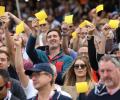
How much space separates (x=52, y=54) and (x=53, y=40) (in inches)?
8.9

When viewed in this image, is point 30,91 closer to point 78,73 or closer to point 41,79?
point 41,79

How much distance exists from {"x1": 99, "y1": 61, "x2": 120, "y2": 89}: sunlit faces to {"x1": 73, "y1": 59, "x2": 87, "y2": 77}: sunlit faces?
188 centimetres

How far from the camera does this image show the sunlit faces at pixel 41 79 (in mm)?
6715

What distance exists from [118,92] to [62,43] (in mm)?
3638

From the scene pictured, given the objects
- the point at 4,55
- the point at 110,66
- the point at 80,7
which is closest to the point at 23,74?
the point at 4,55

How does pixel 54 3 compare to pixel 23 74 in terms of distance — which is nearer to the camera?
pixel 23 74

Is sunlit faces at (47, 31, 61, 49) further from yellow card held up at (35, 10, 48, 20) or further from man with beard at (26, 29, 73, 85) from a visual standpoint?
yellow card held up at (35, 10, 48, 20)

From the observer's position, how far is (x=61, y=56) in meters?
9.05

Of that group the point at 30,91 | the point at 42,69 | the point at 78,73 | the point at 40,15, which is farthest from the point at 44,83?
the point at 40,15

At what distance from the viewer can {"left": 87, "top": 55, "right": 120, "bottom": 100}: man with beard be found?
Answer: 602 centimetres

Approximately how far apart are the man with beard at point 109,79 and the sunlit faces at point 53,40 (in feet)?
10.0

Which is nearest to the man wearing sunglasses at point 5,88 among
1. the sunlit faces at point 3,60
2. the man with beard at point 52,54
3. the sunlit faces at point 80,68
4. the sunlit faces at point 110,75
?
the sunlit faces at point 110,75

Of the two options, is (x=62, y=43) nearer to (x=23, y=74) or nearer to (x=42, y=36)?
(x=42, y=36)

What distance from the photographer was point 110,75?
19.7ft
